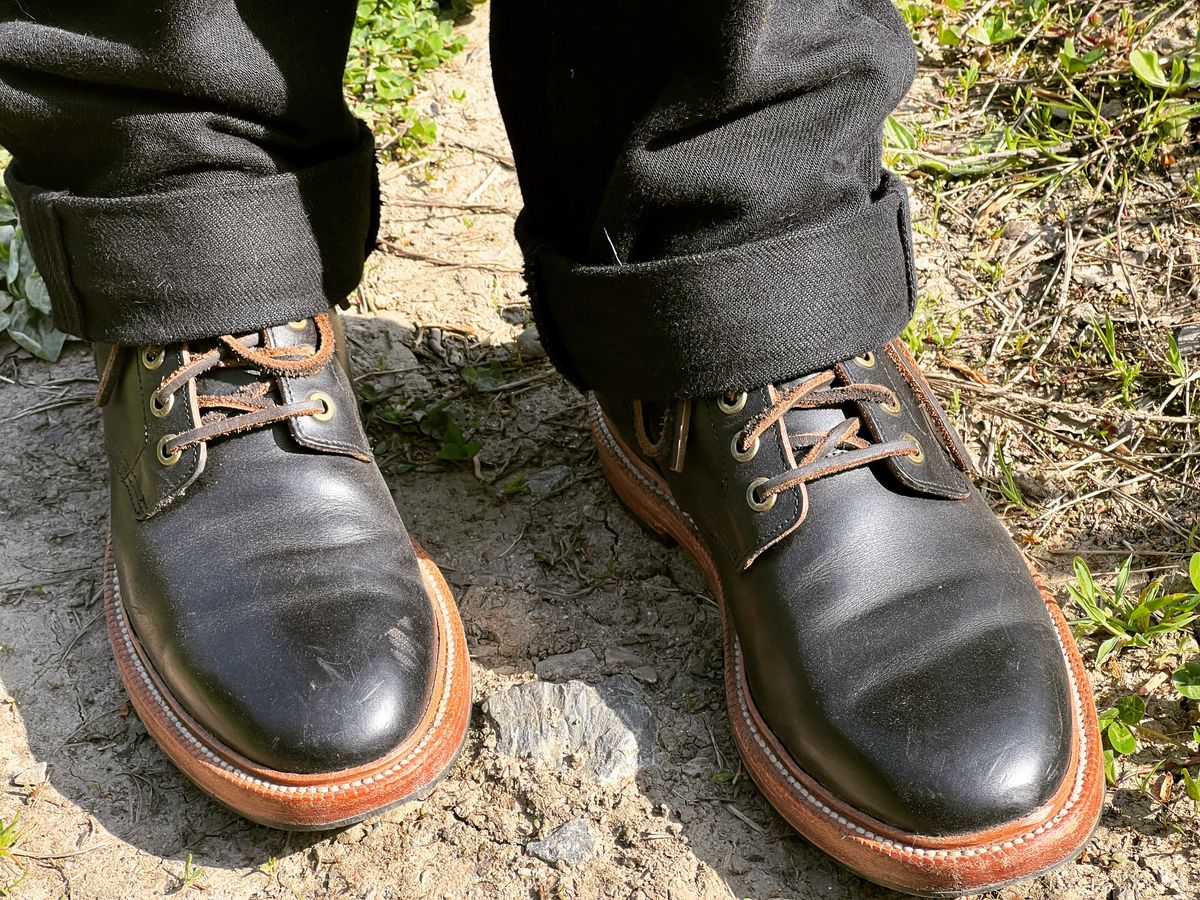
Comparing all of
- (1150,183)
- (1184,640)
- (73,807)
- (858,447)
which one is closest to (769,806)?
(858,447)

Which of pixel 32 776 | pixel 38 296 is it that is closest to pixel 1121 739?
pixel 32 776

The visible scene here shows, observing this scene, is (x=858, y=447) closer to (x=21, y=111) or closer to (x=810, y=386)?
(x=810, y=386)

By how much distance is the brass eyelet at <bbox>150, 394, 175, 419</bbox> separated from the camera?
1759 millimetres

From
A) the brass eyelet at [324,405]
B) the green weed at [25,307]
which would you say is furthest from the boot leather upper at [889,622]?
the green weed at [25,307]

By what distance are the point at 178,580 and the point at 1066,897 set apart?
4.24 feet

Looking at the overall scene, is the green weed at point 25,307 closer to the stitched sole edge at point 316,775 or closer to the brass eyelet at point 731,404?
the stitched sole edge at point 316,775

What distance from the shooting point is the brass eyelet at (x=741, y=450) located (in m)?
1.67

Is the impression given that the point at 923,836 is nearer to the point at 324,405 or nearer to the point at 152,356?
the point at 324,405

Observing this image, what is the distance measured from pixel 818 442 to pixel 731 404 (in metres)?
0.13

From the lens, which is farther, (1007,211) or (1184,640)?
(1007,211)

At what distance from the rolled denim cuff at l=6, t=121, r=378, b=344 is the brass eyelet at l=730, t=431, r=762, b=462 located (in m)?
0.66

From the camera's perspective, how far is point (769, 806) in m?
1.68

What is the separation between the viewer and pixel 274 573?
1.67 meters

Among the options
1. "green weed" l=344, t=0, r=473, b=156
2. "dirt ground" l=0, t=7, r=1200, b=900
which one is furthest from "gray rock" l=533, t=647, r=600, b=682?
"green weed" l=344, t=0, r=473, b=156
